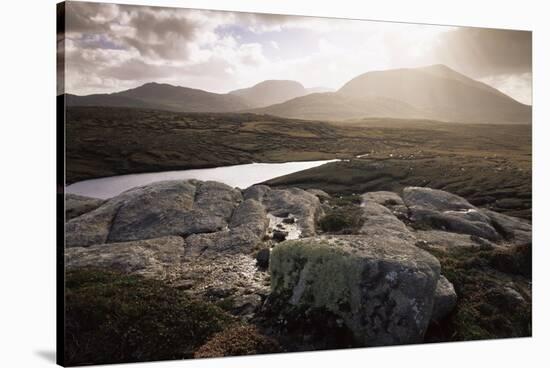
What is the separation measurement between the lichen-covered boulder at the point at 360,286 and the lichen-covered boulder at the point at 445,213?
297cm

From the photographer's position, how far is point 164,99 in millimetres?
18969

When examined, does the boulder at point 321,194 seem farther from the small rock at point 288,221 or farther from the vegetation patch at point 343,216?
the small rock at point 288,221

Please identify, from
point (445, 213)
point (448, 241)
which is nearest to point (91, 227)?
point (448, 241)

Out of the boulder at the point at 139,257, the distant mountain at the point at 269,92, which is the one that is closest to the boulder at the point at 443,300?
the distant mountain at the point at 269,92

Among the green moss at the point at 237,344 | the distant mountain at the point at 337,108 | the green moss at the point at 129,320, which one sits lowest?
the green moss at the point at 237,344

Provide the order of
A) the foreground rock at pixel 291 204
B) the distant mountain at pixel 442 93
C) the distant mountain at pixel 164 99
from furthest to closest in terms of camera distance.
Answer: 1. the distant mountain at pixel 442 93
2. the foreground rock at pixel 291 204
3. the distant mountain at pixel 164 99

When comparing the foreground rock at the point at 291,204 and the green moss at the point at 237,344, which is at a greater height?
the foreground rock at the point at 291,204

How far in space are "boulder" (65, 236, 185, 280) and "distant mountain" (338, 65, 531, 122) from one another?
25.6 feet

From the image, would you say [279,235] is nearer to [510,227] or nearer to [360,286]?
[360,286]

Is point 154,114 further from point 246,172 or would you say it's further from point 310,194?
point 310,194

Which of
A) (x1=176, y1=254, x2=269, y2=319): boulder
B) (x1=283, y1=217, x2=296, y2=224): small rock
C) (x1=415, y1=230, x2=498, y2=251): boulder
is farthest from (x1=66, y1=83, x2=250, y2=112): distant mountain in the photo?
(x1=415, y1=230, x2=498, y2=251): boulder

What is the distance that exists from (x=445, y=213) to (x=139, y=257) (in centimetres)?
1074

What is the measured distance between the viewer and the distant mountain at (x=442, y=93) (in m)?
21.4

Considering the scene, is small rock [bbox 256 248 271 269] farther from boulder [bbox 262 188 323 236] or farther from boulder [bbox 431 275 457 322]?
boulder [bbox 431 275 457 322]
